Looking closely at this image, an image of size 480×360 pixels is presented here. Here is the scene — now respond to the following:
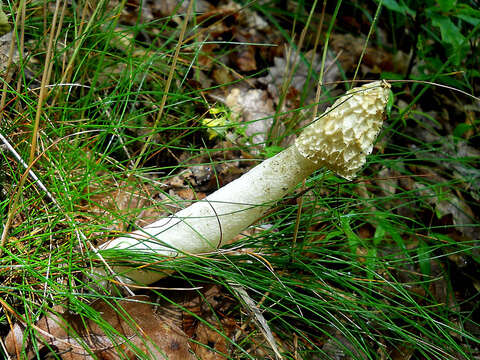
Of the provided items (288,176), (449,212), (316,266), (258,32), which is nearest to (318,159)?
(288,176)

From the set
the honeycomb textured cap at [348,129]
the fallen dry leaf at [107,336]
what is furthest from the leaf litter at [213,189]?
the honeycomb textured cap at [348,129]

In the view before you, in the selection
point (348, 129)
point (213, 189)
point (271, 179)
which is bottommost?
point (213, 189)

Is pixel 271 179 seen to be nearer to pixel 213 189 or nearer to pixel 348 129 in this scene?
pixel 348 129

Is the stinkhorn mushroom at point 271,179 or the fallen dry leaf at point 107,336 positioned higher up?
the stinkhorn mushroom at point 271,179

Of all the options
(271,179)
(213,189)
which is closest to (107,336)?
(271,179)

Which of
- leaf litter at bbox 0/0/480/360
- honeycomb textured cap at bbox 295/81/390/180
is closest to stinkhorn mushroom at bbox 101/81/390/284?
honeycomb textured cap at bbox 295/81/390/180

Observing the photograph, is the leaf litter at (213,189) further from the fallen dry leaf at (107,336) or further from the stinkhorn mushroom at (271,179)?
the stinkhorn mushroom at (271,179)

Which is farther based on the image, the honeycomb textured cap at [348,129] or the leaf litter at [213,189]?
the leaf litter at [213,189]

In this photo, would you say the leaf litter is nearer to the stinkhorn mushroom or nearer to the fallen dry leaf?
the fallen dry leaf
